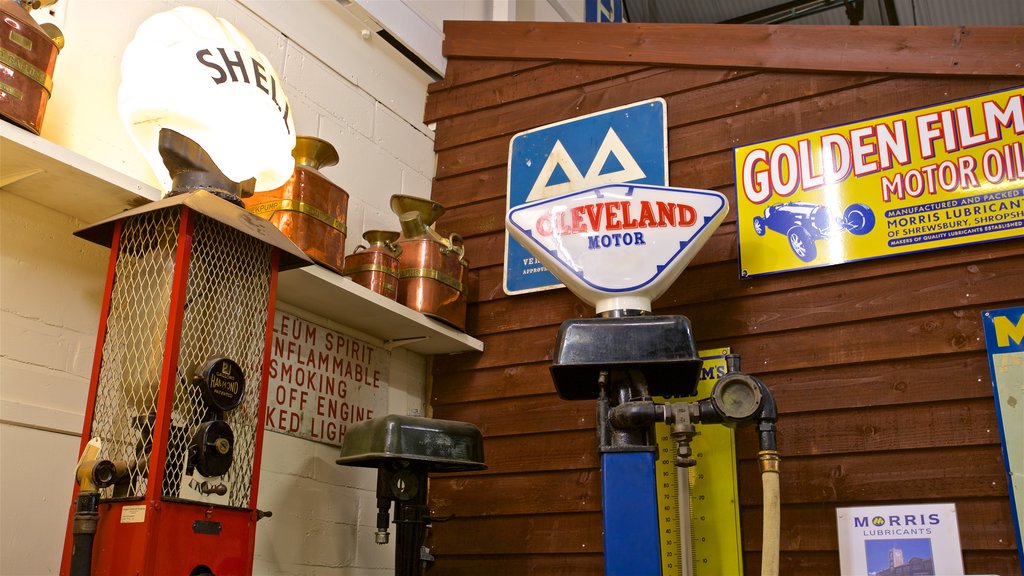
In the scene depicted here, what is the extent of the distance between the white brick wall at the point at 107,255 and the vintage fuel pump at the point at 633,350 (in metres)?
0.70

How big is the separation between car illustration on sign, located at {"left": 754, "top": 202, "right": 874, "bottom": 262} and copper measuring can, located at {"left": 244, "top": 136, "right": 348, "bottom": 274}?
1.32 metres

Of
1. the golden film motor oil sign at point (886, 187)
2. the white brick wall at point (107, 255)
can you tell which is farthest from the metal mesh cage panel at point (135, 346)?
the golden film motor oil sign at point (886, 187)

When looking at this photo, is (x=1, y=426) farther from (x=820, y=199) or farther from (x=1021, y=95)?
(x=1021, y=95)

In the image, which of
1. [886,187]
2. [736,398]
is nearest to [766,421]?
[736,398]

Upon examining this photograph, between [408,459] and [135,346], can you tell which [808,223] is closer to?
[408,459]

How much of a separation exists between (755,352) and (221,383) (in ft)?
5.20

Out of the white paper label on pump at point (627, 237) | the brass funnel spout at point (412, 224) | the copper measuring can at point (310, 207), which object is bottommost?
the white paper label on pump at point (627, 237)

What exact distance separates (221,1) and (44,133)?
828mm

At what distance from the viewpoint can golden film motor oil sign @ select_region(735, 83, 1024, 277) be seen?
2502 mm

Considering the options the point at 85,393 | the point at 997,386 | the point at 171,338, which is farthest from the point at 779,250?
the point at 85,393

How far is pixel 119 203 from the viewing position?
2168 millimetres

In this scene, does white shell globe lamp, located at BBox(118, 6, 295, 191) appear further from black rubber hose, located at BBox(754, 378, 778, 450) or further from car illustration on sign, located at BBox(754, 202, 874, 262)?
Result: car illustration on sign, located at BBox(754, 202, 874, 262)

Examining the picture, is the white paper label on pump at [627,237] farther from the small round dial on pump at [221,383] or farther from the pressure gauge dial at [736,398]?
the small round dial on pump at [221,383]

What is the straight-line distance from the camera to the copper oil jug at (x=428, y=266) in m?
3.00
